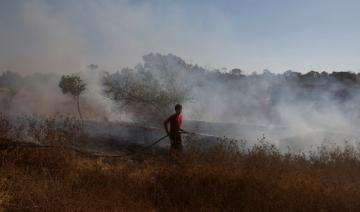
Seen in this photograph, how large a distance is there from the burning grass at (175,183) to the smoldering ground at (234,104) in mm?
5949

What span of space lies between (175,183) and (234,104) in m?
17.9

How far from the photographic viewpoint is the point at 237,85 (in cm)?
2706

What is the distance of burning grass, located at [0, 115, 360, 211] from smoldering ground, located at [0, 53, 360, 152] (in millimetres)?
5949

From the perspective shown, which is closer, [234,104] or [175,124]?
[175,124]

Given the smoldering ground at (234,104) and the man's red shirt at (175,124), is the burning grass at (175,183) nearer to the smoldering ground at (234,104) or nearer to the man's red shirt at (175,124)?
the man's red shirt at (175,124)

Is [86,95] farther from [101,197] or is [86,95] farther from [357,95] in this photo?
[101,197]

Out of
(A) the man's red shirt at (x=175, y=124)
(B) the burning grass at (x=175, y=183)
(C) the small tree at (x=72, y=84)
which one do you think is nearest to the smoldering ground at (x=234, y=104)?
A: (A) the man's red shirt at (x=175, y=124)

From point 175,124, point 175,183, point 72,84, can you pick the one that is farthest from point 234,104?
point 175,183

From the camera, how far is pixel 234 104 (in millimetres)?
25953

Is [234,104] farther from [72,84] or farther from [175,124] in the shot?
[175,124]

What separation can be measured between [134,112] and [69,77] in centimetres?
1323

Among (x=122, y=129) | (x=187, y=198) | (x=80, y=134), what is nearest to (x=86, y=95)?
(x=122, y=129)

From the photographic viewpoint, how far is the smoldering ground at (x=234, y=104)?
17.0 meters

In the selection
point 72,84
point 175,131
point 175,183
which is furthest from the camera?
point 72,84
